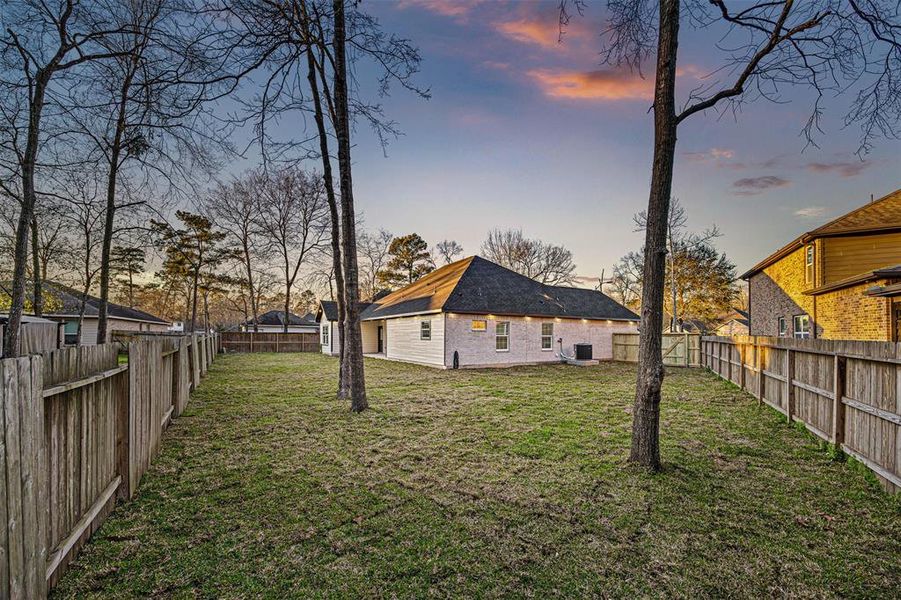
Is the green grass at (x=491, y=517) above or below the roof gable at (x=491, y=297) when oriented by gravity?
below

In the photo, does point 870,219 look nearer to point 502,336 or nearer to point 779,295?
point 779,295

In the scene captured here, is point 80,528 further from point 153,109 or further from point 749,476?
point 749,476

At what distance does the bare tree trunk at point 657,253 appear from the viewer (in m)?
4.53

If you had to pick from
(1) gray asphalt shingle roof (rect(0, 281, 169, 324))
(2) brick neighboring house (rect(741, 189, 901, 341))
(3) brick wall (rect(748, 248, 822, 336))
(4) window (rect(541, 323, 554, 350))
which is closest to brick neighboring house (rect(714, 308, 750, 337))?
(3) brick wall (rect(748, 248, 822, 336))

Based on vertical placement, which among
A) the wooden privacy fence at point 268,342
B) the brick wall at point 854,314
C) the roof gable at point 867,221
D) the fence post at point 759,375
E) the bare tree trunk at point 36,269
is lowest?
the wooden privacy fence at point 268,342

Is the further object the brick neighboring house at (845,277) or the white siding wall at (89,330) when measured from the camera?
the white siding wall at (89,330)

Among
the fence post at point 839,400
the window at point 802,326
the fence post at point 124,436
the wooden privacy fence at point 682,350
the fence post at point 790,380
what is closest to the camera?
the fence post at point 124,436

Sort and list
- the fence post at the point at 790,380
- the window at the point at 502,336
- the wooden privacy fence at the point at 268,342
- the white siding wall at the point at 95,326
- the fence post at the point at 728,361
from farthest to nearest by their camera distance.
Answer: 1. the wooden privacy fence at the point at 268,342
2. the white siding wall at the point at 95,326
3. the window at the point at 502,336
4. the fence post at the point at 728,361
5. the fence post at the point at 790,380

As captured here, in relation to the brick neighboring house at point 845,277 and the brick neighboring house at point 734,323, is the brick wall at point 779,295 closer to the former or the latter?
the brick neighboring house at point 845,277

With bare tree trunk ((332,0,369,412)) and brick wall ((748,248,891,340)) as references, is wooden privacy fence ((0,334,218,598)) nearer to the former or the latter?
bare tree trunk ((332,0,369,412))

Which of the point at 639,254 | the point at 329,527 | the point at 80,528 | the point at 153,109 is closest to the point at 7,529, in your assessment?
the point at 80,528

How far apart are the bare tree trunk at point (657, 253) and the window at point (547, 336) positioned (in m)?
14.8

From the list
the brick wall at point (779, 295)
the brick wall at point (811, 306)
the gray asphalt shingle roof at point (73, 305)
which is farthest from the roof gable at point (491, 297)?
the gray asphalt shingle roof at point (73, 305)

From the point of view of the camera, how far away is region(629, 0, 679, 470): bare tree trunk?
453cm
